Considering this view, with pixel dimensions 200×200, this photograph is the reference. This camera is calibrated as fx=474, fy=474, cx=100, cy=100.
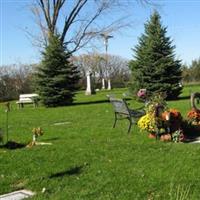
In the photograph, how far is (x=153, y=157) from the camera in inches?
288

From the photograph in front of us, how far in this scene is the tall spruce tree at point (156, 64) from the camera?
2619 centimetres

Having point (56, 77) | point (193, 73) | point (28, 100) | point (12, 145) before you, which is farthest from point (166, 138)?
point (193, 73)

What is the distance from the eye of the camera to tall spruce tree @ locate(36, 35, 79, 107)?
25.7 m

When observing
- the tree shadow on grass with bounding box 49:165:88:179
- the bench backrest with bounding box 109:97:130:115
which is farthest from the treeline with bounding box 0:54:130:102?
the tree shadow on grass with bounding box 49:165:88:179

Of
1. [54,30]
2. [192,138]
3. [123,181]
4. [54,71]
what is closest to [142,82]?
[54,71]

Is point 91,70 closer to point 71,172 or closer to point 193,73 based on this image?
point 193,73

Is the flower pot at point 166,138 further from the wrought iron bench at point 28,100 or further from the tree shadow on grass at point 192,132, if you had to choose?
the wrought iron bench at point 28,100

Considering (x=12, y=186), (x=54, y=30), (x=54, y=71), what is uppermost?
(x=54, y=30)

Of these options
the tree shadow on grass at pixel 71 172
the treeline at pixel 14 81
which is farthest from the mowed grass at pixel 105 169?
the treeline at pixel 14 81

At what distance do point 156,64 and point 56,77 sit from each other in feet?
18.4

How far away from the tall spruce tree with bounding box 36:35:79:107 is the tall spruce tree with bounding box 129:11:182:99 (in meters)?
3.60

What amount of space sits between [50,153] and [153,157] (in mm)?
1867

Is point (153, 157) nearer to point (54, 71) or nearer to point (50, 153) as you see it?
point (50, 153)

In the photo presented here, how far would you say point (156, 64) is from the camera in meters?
26.5
